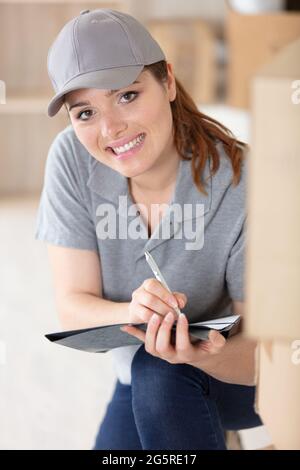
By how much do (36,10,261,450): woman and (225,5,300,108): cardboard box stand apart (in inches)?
65.9

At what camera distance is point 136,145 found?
0.94 meters

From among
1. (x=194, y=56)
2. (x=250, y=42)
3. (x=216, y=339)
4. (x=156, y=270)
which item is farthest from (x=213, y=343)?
(x=194, y=56)

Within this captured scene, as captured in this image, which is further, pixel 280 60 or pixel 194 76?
pixel 194 76

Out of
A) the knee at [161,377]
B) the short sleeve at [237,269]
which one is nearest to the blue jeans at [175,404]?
the knee at [161,377]

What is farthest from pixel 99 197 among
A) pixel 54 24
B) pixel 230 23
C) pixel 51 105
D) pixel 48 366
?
pixel 54 24

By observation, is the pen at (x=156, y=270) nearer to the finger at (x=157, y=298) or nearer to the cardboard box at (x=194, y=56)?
the finger at (x=157, y=298)

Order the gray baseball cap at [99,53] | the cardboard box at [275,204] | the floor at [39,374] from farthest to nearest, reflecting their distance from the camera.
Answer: the floor at [39,374]
the gray baseball cap at [99,53]
the cardboard box at [275,204]

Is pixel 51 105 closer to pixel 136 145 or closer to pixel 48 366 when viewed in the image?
pixel 136 145

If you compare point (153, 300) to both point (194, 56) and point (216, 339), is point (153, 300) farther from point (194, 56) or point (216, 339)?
point (194, 56)

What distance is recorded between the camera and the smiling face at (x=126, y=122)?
2.95 ft

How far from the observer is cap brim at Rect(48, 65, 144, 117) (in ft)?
2.79

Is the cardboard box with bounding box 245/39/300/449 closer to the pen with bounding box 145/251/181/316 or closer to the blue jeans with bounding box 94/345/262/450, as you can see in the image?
the pen with bounding box 145/251/181/316

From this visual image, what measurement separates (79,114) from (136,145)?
75 mm

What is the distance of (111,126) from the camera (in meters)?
0.91
